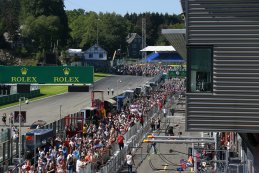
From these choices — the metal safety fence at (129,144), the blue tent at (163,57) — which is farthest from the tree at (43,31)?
the metal safety fence at (129,144)

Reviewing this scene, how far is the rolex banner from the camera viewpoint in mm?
49406

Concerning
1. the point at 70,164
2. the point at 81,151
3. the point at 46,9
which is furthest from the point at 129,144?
the point at 46,9

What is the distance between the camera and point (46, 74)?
50.2 m

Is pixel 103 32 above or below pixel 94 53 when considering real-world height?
above

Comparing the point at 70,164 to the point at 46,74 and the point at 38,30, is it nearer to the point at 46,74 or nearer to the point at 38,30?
the point at 46,74

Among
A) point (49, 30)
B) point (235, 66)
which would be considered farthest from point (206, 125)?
point (49, 30)

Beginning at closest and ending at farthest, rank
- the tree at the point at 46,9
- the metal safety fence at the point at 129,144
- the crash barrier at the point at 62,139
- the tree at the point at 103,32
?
1. the metal safety fence at the point at 129,144
2. the crash barrier at the point at 62,139
3. the tree at the point at 46,9
4. the tree at the point at 103,32

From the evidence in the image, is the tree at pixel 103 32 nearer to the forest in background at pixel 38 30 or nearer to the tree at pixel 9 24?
the forest in background at pixel 38 30

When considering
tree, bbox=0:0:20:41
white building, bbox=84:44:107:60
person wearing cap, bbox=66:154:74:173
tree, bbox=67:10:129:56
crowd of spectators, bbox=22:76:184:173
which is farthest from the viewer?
tree, bbox=67:10:129:56

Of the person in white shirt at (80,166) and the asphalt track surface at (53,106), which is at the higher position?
the person in white shirt at (80,166)

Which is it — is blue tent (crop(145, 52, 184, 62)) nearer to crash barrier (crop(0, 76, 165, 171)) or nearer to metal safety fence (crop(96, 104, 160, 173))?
metal safety fence (crop(96, 104, 160, 173))

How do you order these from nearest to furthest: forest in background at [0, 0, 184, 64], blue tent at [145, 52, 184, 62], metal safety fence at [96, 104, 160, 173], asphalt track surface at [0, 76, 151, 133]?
metal safety fence at [96, 104, 160, 173] < asphalt track surface at [0, 76, 151, 133] < forest in background at [0, 0, 184, 64] < blue tent at [145, 52, 184, 62]

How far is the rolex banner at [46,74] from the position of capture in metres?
49.4

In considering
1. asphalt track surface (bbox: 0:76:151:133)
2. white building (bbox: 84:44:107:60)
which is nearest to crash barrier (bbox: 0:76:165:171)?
asphalt track surface (bbox: 0:76:151:133)
